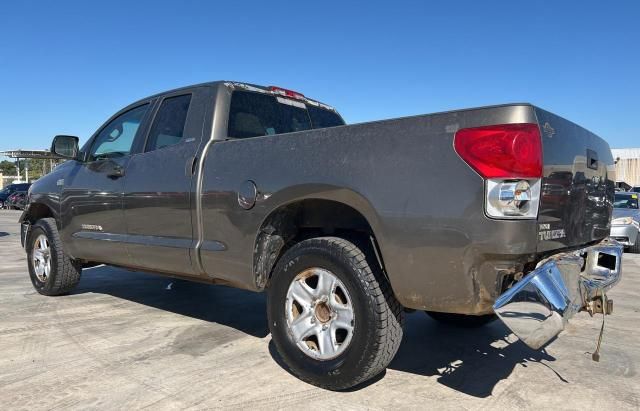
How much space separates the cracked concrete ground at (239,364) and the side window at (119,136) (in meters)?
1.55

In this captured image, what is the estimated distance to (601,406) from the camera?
286cm

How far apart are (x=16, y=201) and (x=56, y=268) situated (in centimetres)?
3026

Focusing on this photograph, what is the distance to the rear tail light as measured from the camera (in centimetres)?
238

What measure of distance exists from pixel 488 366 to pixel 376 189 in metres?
1.65

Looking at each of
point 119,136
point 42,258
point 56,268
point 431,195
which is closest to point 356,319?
point 431,195

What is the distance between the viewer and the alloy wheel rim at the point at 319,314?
2949mm

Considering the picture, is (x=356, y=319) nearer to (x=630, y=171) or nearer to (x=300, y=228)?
(x=300, y=228)

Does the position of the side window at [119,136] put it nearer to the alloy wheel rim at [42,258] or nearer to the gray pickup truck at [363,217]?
the gray pickup truck at [363,217]

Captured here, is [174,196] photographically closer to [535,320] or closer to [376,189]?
[376,189]

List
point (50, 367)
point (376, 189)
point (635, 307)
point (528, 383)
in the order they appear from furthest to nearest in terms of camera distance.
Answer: point (635, 307) → point (50, 367) → point (528, 383) → point (376, 189)

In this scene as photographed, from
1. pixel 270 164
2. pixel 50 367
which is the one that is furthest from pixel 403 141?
pixel 50 367

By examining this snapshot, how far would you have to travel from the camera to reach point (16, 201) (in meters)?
31.2

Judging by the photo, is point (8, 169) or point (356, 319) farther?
point (8, 169)

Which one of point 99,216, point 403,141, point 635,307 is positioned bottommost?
point 635,307
